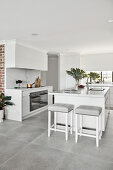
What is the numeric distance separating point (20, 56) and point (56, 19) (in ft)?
6.71

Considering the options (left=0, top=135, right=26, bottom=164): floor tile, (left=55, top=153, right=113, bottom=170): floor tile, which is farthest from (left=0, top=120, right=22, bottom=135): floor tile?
(left=55, top=153, right=113, bottom=170): floor tile

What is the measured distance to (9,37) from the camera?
397 cm

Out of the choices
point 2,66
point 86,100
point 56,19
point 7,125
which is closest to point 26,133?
point 7,125

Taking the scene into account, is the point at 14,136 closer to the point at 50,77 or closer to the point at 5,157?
the point at 5,157

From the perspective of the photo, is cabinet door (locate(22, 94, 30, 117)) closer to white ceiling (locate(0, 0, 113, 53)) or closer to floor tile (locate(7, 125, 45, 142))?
floor tile (locate(7, 125, 45, 142))

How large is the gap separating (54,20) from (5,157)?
2.59m

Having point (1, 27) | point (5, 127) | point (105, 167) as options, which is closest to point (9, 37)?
point (1, 27)

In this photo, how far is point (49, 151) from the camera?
2457 mm

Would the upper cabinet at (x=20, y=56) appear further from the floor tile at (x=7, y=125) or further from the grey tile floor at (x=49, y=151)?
the grey tile floor at (x=49, y=151)

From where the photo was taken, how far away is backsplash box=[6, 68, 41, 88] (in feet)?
14.7

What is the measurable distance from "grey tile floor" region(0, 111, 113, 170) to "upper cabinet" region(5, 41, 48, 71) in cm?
193

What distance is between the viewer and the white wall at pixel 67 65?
6691 millimetres

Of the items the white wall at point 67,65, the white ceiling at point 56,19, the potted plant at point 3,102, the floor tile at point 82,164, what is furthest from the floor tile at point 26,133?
the white wall at point 67,65

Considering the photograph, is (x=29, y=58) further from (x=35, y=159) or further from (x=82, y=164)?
(x=82, y=164)
